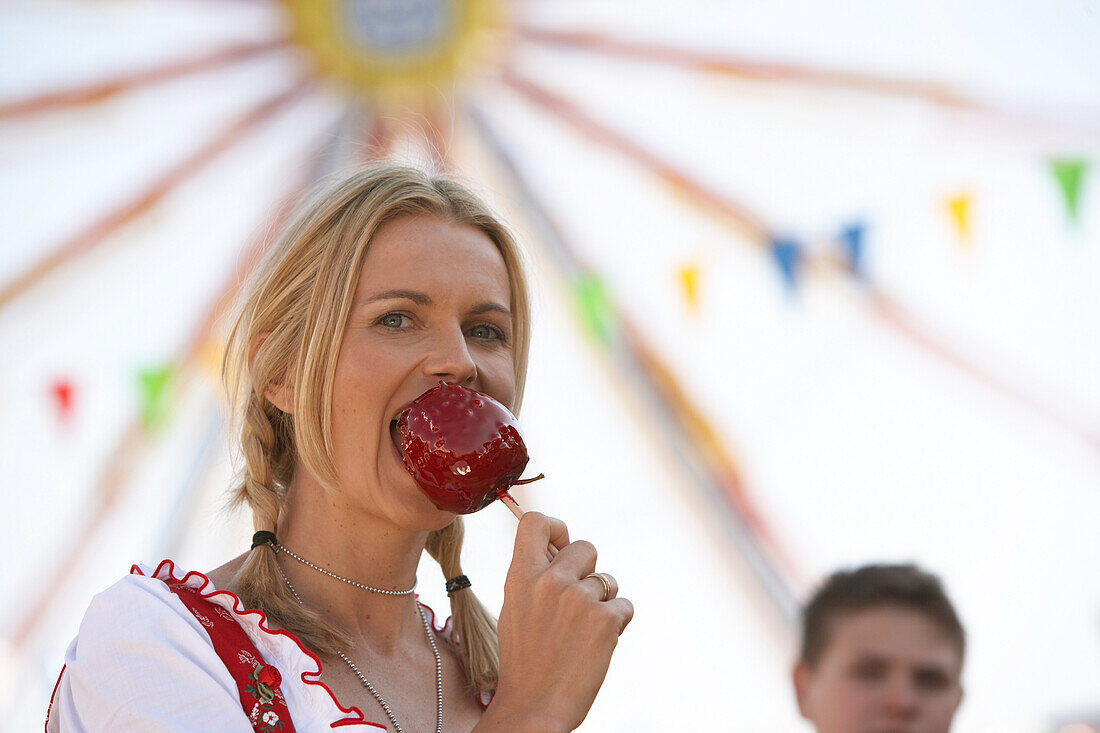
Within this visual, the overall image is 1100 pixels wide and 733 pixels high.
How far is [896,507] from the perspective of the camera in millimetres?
6238

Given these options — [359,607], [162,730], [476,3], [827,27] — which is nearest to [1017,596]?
[827,27]

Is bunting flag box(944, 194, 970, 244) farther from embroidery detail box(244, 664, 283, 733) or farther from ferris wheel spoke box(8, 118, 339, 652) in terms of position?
embroidery detail box(244, 664, 283, 733)

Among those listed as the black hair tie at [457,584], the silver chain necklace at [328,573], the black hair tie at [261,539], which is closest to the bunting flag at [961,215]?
the black hair tie at [457,584]

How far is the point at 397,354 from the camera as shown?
1601 millimetres

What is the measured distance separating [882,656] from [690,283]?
4.17 meters

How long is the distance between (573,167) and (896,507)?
2853 mm

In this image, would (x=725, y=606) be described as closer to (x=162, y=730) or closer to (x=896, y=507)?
(x=896, y=507)

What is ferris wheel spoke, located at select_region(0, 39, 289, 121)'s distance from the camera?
21.0ft

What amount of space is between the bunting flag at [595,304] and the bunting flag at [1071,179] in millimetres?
2648

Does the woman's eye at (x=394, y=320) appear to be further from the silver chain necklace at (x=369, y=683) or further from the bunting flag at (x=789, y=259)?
the bunting flag at (x=789, y=259)

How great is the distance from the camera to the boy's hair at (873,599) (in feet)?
9.34

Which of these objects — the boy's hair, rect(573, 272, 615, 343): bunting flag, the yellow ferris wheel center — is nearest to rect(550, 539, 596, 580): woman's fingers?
the boy's hair

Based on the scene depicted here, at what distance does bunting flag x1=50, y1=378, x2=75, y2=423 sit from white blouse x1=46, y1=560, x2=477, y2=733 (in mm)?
5437

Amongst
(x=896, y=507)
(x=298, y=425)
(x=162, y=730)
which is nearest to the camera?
(x=162, y=730)
